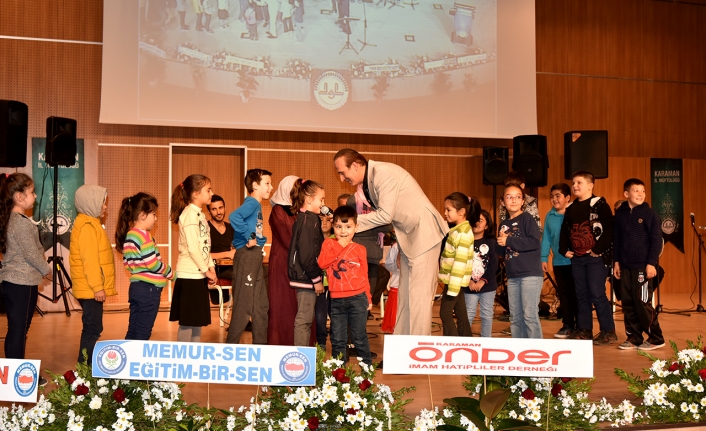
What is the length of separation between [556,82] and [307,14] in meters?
3.97

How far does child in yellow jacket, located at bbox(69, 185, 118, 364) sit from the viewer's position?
14.9 ft

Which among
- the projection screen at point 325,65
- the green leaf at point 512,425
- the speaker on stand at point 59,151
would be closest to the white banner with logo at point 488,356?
the green leaf at point 512,425

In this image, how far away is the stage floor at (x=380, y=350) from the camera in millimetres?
4234

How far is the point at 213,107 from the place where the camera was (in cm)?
858

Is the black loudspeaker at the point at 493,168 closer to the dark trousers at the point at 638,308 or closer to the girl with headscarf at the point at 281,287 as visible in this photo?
the dark trousers at the point at 638,308

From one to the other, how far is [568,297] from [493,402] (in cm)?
405

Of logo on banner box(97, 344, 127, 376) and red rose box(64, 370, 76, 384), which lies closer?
logo on banner box(97, 344, 127, 376)

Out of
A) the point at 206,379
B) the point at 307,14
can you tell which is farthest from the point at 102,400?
the point at 307,14

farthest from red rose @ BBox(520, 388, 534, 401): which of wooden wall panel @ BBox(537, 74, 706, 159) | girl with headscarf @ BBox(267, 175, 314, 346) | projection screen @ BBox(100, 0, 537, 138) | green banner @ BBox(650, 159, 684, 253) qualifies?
green banner @ BBox(650, 159, 684, 253)

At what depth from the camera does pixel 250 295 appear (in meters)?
5.16

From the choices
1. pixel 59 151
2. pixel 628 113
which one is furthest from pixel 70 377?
pixel 628 113

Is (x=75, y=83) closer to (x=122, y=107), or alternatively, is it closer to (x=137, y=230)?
(x=122, y=107)

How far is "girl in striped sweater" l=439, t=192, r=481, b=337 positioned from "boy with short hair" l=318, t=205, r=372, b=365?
0.69m

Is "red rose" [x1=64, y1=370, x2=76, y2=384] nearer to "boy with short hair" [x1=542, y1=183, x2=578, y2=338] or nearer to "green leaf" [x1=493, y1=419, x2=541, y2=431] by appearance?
"green leaf" [x1=493, y1=419, x2=541, y2=431]
